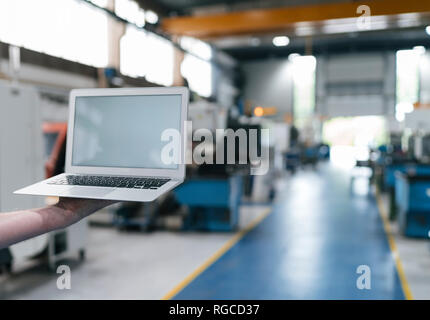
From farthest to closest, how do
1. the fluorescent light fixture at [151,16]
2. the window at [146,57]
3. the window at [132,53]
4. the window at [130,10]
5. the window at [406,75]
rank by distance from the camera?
1. the window at [406,75]
2. the fluorescent light fixture at [151,16]
3. the window at [130,10]
4. the window at [146,57]
5. the window at [132,53]

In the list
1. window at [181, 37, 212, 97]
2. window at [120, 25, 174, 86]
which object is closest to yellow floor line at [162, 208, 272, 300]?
window at [120, 25, 174, 86]

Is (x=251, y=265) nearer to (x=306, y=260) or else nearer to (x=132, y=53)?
(x=306, y=260)

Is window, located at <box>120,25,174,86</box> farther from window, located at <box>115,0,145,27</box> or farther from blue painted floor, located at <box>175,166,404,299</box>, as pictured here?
blue painted floor, located at <box>175,166,404,299</box>

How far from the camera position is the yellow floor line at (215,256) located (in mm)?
2877

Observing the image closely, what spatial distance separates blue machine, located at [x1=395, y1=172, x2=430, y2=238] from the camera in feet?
13.6

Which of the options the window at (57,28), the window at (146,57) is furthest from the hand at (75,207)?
the window at (146,57)

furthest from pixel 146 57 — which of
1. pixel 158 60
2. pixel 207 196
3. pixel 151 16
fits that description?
pixel 207 196

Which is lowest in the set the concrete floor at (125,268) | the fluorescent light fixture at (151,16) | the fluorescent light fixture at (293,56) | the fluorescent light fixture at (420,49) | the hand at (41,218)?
the concrete floor at (125,268)

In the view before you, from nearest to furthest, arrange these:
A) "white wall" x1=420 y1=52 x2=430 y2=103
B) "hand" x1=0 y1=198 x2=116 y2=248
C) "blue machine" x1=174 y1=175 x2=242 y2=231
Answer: "hand" x1=0 y1=198 x2=116 y2=248 → "blue machine" x1=174 y1=175 x2=242 y2=231 → "white wall" x1=420 y1=52 x2=430 y2=103

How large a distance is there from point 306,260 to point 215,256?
817mm

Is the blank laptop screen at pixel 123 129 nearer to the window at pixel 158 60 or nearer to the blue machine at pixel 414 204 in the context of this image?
the blue machine at pixel 414 204

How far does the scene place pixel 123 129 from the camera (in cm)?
131

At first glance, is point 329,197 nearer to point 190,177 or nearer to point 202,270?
point 190,177

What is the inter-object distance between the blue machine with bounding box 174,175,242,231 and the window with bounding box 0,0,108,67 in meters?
2.70
